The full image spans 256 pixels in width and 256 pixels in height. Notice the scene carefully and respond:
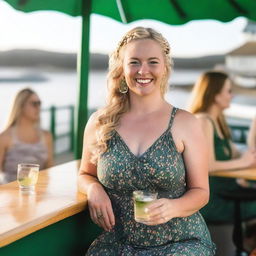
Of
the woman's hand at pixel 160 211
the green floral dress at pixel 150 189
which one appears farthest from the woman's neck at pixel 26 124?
the woman's hand at pixel 160 211

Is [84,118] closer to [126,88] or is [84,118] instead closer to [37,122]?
→ [37,122]

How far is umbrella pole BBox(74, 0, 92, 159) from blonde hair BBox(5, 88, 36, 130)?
21.4 inches

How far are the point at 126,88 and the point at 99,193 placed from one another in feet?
1.55

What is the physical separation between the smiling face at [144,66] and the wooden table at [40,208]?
53 cm

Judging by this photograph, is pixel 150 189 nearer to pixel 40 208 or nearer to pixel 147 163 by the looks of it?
pixel 147 163

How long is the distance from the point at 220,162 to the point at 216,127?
0.37 metres

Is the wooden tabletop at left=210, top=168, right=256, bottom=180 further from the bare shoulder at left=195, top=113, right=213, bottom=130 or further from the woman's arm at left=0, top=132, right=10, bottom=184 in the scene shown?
the woman's arm at left=0, top=132, right=10, bottom=184

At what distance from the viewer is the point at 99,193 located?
2.66m

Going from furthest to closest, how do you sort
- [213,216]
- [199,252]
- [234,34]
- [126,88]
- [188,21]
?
[234,34] → [188,21] → [213,216] → [126,88] → [199,252]

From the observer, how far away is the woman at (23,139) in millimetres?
4707

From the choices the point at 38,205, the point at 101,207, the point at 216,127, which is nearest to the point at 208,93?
the point at 216,127

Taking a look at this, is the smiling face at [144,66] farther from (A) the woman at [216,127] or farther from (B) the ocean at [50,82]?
(B) the ocean at [50,82]

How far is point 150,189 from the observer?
260 centimetres

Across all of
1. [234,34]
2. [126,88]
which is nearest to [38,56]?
[234,34]
